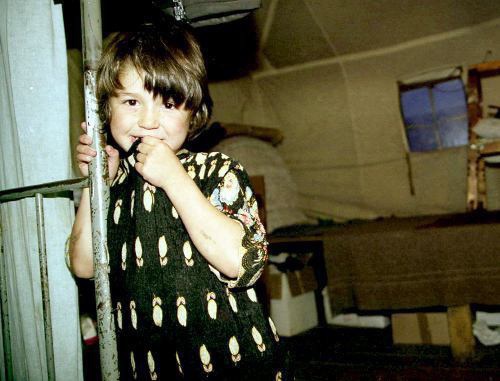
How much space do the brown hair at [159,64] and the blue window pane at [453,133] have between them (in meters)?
3.53

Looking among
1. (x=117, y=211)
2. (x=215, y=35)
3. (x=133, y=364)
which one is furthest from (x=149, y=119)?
(x=215, y=35)

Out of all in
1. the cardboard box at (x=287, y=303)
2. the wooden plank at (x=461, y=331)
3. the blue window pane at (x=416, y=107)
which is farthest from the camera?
the blue window pane at (x=416, y=107)

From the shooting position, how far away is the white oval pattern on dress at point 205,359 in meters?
0.93

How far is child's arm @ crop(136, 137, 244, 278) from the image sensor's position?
886 millimetres

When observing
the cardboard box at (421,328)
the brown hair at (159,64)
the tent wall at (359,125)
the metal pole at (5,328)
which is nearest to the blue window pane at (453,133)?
the tent wall at (359,125)

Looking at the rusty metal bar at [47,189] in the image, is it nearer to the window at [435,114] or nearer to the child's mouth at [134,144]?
the child's mouth at [134,144]

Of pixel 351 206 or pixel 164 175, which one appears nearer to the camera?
pixel 164 175

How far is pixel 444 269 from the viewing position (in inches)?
104

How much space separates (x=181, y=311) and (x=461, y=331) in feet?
8.01

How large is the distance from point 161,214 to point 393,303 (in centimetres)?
226

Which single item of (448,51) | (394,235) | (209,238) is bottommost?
(394,235)

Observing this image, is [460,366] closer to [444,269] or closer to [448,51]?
[444,269]

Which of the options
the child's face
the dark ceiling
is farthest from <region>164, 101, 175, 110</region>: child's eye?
the dark ceiling

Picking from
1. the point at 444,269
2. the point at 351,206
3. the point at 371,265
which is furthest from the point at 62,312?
the point at 351,206
